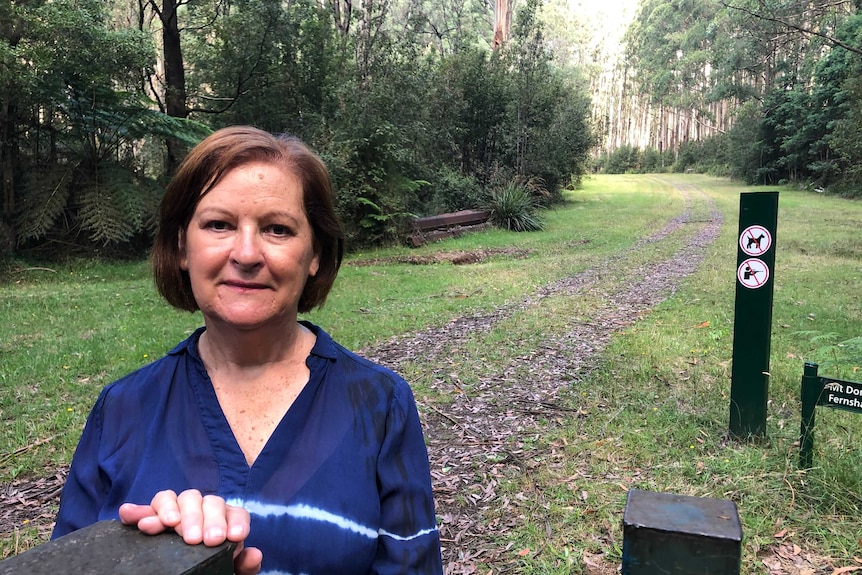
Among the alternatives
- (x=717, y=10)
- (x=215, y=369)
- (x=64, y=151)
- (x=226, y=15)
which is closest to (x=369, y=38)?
(x=226, y=15)

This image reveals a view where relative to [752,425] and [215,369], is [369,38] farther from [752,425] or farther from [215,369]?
[215,369]

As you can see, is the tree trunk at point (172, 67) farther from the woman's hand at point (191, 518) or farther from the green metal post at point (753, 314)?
the woman's hand at point (191, 518)

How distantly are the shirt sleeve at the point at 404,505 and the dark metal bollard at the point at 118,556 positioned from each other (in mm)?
544

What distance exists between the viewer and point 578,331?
24.7ft

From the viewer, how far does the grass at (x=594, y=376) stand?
3492mm

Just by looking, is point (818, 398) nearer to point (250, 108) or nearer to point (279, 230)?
point (279, 230)

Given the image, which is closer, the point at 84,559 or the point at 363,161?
the point at 84,559

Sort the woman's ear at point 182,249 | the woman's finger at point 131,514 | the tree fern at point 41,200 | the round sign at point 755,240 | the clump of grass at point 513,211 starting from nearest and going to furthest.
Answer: the woman's finger at point 131,514 < the woman's ear at point 182,249 < the round sign at point 755,240 < the tree fern at point 41,200 < the clump of grass at point 513,211

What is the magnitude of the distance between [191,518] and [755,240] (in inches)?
163

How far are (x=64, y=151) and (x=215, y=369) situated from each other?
13627mm

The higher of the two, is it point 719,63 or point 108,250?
point 719,63

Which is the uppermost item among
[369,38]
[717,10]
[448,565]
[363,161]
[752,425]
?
[717,10]

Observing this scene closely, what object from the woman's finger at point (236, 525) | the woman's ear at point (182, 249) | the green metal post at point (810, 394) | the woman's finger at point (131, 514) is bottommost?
the green metal post at point (810, 394)

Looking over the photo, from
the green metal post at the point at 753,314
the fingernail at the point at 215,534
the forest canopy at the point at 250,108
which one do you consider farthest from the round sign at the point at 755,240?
the forest canopy at the point at 250,108
